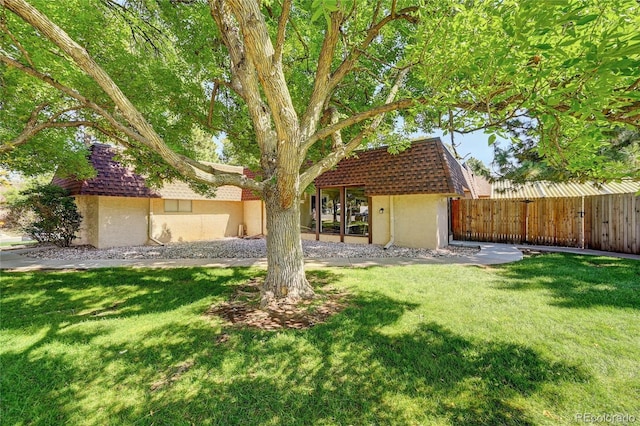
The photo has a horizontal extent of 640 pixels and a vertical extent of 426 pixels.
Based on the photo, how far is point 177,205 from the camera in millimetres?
15945

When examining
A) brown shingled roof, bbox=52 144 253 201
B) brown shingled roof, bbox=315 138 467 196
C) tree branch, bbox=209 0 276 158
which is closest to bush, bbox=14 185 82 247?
brown shingled roof, bbox=52 144 253 201

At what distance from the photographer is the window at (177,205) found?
1552 cm

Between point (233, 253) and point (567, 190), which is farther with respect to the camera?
point (567, 190)

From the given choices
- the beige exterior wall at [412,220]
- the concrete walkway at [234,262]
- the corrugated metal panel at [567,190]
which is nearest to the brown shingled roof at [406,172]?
the beige exterior wall at [412,220]

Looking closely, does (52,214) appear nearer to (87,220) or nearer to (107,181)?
(87,220)

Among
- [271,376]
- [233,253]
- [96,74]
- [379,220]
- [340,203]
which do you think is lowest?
[271,376]

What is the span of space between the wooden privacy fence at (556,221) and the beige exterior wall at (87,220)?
18.2 meters

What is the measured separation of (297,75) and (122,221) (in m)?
11.7

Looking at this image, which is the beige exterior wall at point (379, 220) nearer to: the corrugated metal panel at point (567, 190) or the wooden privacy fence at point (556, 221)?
the wooden privacy fence at point (556, 221)

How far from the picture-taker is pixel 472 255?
1031cm

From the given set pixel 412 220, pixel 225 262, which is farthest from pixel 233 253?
pixel 412 220

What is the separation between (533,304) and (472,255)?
535 centimetres

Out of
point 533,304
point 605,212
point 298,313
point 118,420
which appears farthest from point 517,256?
point 118,420

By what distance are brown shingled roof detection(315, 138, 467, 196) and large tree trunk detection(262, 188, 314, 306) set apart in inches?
285
